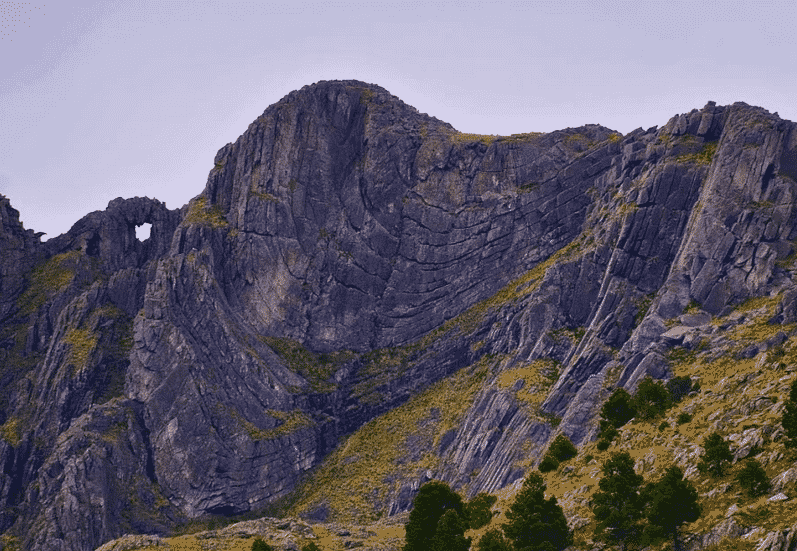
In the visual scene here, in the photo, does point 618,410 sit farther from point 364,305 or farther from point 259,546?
point 364,305

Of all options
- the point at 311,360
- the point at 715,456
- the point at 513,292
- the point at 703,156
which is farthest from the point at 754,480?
the point at 311,360

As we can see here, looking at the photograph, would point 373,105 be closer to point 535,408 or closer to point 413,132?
point 413,132

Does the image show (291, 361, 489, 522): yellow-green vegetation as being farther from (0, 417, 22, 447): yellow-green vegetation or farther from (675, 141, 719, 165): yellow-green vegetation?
(0, 417, 22, 447): yellow-green vegetation

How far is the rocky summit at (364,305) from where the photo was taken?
109625 mm

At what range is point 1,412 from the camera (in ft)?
437

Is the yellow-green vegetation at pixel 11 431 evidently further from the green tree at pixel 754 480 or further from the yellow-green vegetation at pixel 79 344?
the green tree at pixel 754 480

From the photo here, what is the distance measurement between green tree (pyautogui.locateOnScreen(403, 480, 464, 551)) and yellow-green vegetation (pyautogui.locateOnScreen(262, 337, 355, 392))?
49117 millimetres

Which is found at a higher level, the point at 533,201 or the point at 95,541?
the point at 533,201

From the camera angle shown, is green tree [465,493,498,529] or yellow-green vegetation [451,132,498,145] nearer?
green tree [465,493,498,529]

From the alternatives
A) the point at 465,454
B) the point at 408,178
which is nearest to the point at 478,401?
the point at 465,454

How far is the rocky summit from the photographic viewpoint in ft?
360

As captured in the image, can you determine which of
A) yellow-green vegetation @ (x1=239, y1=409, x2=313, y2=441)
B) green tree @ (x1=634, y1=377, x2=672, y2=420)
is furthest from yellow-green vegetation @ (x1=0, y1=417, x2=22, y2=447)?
green tree @ (x1=634, y1=377, x2=672, y2=420)

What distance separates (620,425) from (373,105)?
3384 inches

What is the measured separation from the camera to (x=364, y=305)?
141 meters
